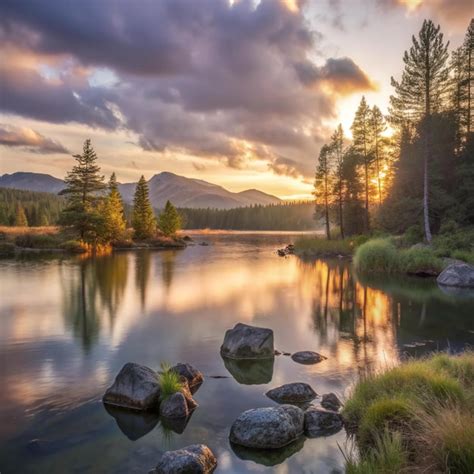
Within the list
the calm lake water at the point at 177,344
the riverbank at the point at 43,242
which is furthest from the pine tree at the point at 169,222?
the calm lake water at the point at 177,344

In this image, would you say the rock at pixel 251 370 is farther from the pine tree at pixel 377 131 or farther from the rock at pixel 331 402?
the pine tree at pixel 377 131

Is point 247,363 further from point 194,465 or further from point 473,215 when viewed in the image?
point 473,215

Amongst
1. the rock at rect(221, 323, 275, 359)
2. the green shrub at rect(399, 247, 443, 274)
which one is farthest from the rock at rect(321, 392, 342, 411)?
the green shrub at rect(399, 247, 443, 274)

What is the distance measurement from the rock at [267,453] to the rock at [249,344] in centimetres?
524

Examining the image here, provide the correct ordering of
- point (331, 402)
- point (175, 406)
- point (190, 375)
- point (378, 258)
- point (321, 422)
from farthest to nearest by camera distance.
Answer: point (378, 258) → point (190, 375) → point (331, 402) → point (175, 406) → point (321, 422)

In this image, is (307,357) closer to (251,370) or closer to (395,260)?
(251,370)

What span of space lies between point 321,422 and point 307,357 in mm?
4375

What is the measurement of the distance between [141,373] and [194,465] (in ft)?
10.9

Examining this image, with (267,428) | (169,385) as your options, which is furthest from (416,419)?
(169,385)

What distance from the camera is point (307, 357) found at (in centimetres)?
1237

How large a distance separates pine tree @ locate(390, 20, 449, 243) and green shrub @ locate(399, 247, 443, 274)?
60.6 inches

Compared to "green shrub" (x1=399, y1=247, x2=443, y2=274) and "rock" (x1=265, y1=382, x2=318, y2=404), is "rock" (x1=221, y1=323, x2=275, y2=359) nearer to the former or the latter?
"rock" (x1=265, y1=382, x2=318, y2=404)

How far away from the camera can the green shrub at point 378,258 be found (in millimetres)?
33281

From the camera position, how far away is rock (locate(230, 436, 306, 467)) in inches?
275
